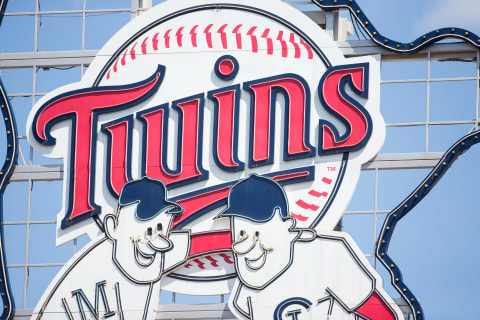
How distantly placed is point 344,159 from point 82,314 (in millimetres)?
4713

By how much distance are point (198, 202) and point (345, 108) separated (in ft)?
8.95

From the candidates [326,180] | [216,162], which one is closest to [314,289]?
[326,180]

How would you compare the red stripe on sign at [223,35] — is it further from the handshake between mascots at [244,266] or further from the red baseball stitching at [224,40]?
the handshake between mascots at [244,266]

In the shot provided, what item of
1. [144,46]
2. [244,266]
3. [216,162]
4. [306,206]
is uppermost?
[144,46]

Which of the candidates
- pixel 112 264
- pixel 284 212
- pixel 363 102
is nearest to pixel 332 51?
pixel 363 102

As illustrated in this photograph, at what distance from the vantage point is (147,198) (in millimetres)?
24375

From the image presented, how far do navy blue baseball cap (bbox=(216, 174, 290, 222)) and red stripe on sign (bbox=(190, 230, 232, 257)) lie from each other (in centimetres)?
31

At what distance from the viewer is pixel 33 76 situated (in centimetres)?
2581

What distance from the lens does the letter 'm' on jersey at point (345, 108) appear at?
2417 centimetres

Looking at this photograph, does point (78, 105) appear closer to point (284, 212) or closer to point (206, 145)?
point (206, 145)

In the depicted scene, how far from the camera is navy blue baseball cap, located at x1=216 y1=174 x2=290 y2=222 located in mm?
23875

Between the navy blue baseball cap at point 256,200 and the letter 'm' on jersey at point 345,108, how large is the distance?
0.99m

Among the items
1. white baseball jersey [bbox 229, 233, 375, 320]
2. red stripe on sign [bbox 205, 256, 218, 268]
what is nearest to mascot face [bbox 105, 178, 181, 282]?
red stripe on sign [bbox 205, 256, 218, 268]

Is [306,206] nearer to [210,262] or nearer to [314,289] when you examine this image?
[314,289]
